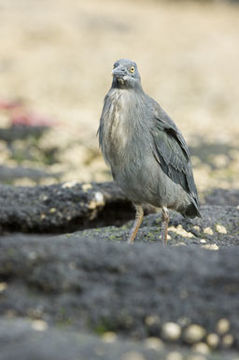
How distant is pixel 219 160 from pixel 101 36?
15.4m

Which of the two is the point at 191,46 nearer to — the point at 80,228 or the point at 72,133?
the point at 72,133

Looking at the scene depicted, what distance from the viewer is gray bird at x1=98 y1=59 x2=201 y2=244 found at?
5816mm

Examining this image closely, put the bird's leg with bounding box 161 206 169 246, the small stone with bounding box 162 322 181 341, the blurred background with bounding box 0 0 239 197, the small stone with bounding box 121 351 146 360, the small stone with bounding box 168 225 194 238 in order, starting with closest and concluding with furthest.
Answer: the small stone with bounding box 121 351 146 360, the small stone with bounding box 162 322 181 341, the bird's leg with bounding box 161 206 169 246, the small stone with bounding box 168 225 194 238, the blurred background with bounding box 0 0 239 197

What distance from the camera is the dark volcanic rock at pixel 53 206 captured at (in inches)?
277

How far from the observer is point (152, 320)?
12.1 feet

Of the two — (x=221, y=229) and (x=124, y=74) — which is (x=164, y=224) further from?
(x=124, y=74)

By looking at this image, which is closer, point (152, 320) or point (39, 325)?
point (39, 325)

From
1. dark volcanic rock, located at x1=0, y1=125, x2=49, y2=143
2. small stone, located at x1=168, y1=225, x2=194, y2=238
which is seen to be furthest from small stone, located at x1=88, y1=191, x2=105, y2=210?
dark volcanic rock, located at x1=0, y1=125, x2=49, y2=143

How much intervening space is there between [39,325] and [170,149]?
310 cm

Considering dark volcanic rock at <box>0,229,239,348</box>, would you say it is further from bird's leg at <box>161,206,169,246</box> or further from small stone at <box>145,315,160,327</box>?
bird's leg at <box>161,206,169,246</box>

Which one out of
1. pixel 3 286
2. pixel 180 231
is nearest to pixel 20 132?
pixel 180 231

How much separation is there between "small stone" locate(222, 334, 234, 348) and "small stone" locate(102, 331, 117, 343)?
683 mm

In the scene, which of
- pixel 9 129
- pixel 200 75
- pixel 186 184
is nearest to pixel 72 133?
pixel 9 129

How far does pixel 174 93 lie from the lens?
20.1 m
